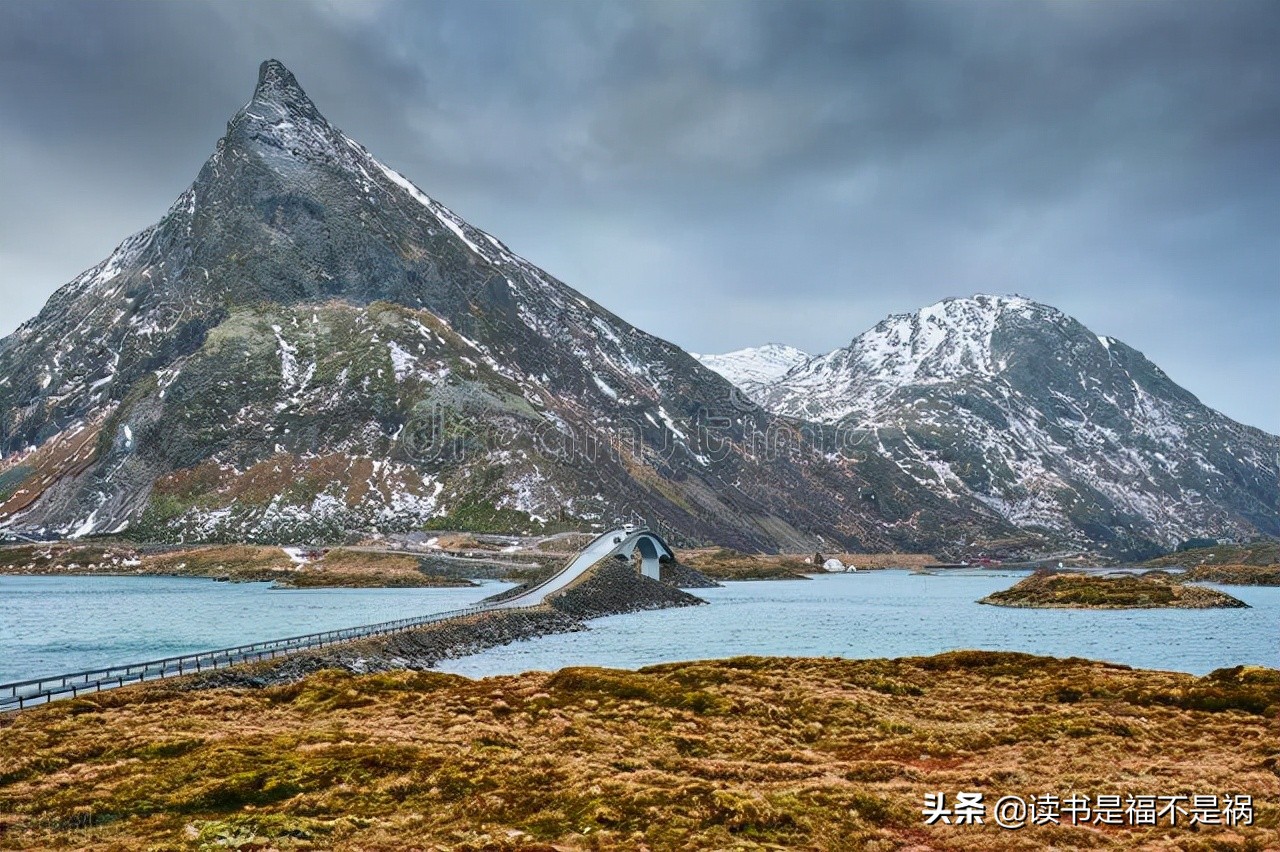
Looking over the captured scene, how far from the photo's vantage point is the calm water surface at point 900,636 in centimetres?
9256

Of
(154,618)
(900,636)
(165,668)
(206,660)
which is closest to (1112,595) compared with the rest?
(900,636)

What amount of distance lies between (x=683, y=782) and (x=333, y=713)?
23433mm

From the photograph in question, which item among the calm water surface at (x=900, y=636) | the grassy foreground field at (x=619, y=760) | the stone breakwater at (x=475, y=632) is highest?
the grassy foreground field at (x=619, y=760)

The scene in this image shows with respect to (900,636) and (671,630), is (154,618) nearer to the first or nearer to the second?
(671,630)

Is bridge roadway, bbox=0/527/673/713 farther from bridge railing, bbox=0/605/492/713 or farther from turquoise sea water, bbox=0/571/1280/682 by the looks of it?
turquoise sea water, bbox=0/571/1280/682

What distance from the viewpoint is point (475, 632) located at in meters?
105

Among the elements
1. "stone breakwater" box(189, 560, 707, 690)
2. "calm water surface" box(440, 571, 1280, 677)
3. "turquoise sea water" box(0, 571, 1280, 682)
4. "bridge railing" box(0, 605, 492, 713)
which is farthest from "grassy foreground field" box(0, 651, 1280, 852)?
"turquoise sea water" box(0, 571, 1280, 682)

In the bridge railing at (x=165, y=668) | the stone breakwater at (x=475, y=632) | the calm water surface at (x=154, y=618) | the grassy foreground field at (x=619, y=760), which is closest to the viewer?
the grassy foreground field at (x=619, y=760)

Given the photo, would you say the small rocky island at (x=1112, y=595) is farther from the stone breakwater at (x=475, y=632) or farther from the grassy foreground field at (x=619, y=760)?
the grassy foreground field at (x=619, y=760)

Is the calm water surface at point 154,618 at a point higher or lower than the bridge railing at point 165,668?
lower

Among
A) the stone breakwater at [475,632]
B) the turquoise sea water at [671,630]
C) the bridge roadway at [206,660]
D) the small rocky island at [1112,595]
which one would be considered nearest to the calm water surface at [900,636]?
the turquoise sea water at [671,630]

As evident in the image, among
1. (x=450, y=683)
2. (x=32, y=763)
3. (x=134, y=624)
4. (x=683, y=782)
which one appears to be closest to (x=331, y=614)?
(x=134, y=624)

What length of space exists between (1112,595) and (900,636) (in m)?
78.1

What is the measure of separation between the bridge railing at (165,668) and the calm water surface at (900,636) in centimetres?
882
